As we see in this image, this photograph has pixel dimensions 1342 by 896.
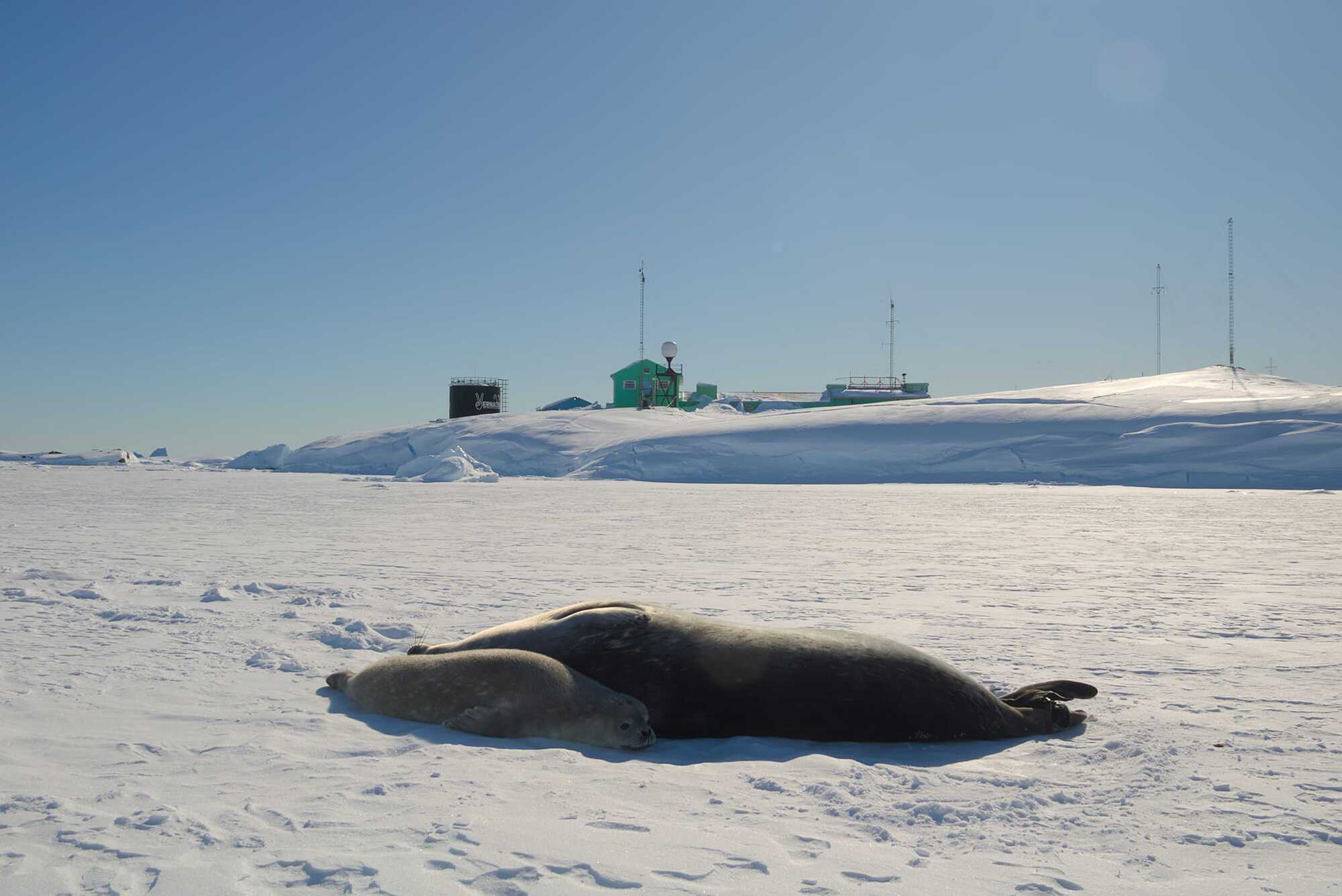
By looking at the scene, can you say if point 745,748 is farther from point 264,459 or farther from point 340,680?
point 264,459

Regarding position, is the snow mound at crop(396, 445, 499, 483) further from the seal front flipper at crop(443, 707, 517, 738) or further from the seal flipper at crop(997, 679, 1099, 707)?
the seal flipper at crop(997, 679, 1099, 707)

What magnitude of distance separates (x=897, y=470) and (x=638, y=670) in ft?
80.6

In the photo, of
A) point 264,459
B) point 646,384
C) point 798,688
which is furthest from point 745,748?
point 646,384

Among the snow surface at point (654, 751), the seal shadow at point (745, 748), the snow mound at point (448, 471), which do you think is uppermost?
the snow mound at point (448, 471)

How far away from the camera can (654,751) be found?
12.4 ft

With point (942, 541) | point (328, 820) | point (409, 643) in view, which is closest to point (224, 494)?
point (942, 541)

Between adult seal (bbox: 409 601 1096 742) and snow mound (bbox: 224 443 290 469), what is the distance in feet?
119

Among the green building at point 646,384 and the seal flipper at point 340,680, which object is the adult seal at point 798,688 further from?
the green building at point 646,384

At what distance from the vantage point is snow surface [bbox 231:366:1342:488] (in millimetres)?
25062

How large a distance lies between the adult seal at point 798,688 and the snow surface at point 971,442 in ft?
74.8

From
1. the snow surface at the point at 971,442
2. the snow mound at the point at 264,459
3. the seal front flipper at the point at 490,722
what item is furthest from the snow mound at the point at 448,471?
the seal front flipper at the point at 490,722

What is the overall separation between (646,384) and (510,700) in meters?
49.8

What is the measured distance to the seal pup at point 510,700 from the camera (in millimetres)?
3785

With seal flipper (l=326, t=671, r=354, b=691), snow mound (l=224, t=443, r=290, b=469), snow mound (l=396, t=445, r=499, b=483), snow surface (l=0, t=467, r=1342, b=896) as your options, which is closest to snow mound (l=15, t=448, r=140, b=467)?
snow mound (l=224, t=443, r=290, b=469)
